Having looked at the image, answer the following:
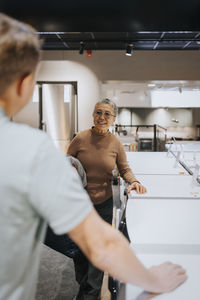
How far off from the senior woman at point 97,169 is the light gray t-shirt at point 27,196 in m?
1.54

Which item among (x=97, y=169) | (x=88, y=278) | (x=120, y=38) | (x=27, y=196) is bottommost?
(x=88, y=278)

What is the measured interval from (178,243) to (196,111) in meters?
11.3

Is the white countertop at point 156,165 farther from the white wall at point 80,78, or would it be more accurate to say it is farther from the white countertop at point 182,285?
the white wall at point 80,78

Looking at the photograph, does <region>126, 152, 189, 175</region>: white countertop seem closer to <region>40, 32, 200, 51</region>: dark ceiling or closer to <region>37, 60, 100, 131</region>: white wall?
<region>40, 32, 200, 51</region>: dark ceiling

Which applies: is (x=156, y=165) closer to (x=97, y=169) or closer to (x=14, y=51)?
(x=97, y=169)

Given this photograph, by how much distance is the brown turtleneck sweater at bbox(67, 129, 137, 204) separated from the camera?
2092 mm

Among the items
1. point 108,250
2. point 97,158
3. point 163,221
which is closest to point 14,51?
point 108,250

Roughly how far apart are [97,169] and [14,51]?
5.36ft

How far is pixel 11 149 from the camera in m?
0.49

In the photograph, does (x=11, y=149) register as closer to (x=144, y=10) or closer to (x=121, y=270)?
(x=121, y=270)

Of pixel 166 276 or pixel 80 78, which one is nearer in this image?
pixel 166 276

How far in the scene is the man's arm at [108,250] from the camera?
559mm

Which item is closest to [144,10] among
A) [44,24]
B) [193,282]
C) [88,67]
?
[44,24]

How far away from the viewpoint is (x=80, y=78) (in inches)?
240
